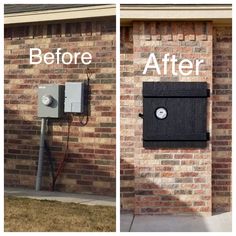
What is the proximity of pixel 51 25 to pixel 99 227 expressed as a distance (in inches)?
96.5

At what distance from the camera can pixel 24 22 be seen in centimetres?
645

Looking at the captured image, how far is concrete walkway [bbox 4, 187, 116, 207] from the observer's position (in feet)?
21.6

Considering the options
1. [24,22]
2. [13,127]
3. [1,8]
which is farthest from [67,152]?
[1,8]

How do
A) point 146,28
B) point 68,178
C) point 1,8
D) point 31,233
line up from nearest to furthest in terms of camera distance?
point 1,8, point 31,233, point 146,28, point 68,178

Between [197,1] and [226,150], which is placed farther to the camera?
[226,150]

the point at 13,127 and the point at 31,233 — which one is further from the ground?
the point at 13,127

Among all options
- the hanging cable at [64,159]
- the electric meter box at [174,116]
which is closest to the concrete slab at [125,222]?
the electric meter box at [174,116]

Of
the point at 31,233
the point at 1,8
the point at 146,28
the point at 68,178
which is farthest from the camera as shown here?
the point at 68,178

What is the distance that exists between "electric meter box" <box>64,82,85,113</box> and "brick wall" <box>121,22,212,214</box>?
0.52 m

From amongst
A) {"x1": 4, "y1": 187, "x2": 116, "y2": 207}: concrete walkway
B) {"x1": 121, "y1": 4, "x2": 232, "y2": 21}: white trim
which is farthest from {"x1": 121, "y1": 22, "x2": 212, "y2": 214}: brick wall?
{"x1": 4, "y1": 187, "x2": 116, "y2": 207}: concrete walkway

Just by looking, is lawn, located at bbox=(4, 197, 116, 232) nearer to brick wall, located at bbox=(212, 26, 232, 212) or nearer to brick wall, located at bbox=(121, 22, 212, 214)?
brick wall, located at bbox=(121, 22, 212, 214)

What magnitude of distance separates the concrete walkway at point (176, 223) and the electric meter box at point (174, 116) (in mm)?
815

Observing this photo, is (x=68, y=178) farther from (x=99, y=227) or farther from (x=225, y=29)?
(x=225, y=29)

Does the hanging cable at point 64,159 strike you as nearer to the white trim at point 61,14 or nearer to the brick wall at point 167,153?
the brick wall at point 167,153
